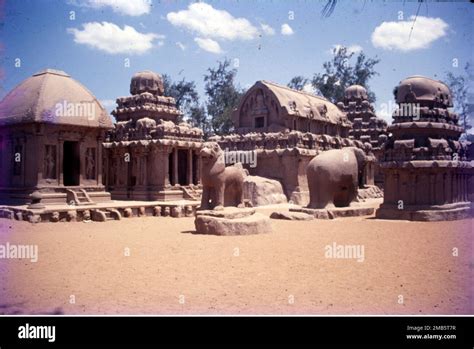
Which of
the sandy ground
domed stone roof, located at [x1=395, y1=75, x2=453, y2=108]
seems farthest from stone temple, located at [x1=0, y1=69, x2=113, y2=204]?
domed stone roof, located at [x1=395, y1=75, x2=453, y2=108]

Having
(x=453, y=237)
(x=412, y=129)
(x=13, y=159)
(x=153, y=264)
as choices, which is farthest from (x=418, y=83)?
(x=13, y=159)

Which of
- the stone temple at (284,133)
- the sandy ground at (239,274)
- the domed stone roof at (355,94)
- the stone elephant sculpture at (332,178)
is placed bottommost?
the sandy ground at (239,274)

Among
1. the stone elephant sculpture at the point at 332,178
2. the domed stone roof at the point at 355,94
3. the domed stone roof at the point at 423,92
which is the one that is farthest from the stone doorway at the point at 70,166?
the domed stone roof at the point at 355,94

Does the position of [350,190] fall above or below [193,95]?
below

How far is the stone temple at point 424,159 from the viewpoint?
1656cm

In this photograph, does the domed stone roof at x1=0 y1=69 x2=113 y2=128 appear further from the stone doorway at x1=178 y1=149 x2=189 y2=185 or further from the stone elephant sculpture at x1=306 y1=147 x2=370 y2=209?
the stone elephant sculpture at x1=306 y1=147 x2=370 y2=209

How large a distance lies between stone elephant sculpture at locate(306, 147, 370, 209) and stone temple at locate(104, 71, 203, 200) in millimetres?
8232

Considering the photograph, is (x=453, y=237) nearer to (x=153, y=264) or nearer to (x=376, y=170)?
(x=153, y=264)

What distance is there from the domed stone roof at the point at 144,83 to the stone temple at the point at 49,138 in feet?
20.2

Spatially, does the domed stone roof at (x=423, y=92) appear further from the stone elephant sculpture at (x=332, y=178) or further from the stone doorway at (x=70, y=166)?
the stone doorway at (x=70, y=166)

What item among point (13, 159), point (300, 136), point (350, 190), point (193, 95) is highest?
point (193, 95)

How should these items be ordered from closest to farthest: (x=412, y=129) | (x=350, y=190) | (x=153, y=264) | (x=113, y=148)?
1. (x=153, y=264)
2. (x=412, y=129)
3. (x=350, y=190)
4. (x=113, y=148)

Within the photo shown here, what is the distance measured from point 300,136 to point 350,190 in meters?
8.94
